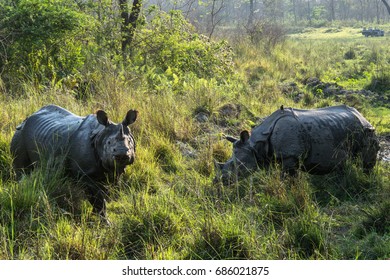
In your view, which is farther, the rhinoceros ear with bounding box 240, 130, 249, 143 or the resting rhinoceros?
the rhinoceros ear with bounding box 240, 130, 249, 143

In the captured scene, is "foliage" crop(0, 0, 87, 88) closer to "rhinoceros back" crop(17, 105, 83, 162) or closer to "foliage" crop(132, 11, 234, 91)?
"foliage" crop(132, 11, 234, 91)

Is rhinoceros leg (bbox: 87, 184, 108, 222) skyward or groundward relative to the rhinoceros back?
groundward

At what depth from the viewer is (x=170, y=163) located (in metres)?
6.25

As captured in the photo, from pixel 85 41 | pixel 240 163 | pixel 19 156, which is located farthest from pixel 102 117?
pixel 85 41

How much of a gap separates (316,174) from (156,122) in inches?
95.3

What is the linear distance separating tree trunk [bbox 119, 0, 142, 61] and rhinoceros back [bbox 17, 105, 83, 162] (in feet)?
18.0

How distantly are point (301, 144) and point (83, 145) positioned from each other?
2181mm

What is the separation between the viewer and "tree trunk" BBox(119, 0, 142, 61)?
10.5m

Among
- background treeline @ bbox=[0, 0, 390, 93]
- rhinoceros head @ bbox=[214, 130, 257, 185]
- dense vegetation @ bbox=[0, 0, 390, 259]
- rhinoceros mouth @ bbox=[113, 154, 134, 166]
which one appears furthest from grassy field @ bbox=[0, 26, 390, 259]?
background treeline @ bbox=[0, 0, 390, 93]

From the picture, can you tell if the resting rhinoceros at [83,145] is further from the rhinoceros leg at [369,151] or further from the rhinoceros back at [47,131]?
the rhinoceros leg at [369,151]

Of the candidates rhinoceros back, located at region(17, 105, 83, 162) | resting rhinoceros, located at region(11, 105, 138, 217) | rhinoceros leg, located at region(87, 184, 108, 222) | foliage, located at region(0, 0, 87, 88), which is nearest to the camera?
resting rhinoceros, located at region(11, 105, 138, 217)

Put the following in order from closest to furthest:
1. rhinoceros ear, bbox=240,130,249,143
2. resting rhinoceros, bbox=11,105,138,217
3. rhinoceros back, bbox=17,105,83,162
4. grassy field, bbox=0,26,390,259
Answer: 1. grassy field, bbox=0,26,390,259
2. resting rhinoceros, bbox=11,105,138,217
3. rhinoceros back, bbox=17,105,83,162
4. rhinoceros ear, bbox=240,130,249,143

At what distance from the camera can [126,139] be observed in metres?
4.11
